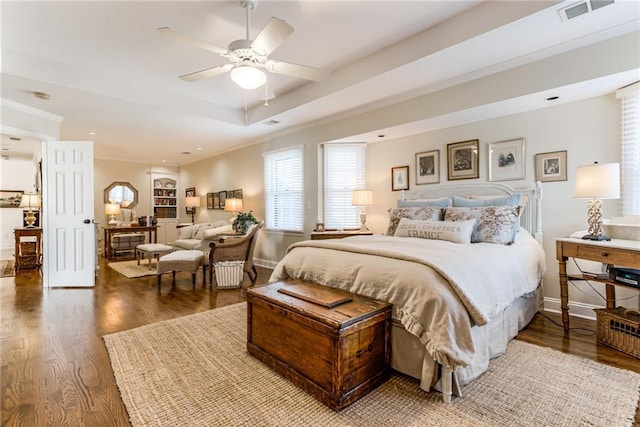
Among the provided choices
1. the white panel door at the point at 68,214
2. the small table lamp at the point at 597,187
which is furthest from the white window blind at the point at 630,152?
the white panel door at the point at 68,214

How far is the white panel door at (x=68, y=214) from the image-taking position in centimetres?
436

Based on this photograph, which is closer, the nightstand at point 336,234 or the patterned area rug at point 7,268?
the nightstand at point 336,234

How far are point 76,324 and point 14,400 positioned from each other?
1333mm

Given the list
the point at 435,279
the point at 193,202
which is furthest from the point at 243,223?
the point at 435,279

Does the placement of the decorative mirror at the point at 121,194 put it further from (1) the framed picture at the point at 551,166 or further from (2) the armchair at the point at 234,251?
(1) the framed picture at the point at 551,166

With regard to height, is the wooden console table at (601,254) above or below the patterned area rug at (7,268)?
above

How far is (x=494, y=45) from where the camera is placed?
265 centimetres

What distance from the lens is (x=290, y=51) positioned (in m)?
3.20

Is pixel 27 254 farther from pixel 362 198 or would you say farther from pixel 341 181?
pixel 362 198

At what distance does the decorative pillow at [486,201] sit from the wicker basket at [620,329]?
119cm

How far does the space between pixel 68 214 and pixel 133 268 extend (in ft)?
5.33

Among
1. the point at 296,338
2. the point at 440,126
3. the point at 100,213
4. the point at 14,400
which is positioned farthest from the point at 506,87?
the point at 100,213

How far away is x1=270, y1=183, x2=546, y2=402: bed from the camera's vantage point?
175 centimetres

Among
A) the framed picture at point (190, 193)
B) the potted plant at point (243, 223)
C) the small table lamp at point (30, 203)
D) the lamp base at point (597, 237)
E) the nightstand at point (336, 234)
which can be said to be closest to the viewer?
the lamp base at point (597, 237)
